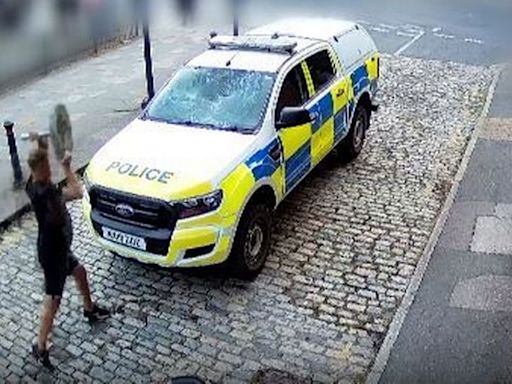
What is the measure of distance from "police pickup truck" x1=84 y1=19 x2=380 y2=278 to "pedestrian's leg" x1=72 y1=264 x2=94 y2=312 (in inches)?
17.4

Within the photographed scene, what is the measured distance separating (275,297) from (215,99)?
2002mm

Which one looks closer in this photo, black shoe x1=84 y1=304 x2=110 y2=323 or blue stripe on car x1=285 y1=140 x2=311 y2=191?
black shoe x1=84 y1=304 x2=110 y2=323

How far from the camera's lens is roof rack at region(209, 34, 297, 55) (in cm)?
691

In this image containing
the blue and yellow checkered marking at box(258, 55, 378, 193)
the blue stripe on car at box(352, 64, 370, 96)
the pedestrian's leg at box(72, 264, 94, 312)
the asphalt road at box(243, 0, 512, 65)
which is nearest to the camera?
the asphalt road at box(243, 0, 512, 65)

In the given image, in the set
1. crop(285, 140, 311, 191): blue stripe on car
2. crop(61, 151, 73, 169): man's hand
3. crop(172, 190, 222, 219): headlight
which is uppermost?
crop(61, 151, 73, 169): man's hand

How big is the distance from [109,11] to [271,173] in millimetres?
3194

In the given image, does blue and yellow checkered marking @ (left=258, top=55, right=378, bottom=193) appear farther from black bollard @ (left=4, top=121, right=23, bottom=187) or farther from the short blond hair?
black bollard @ (left=4, top=121, right=23, bottom=187)

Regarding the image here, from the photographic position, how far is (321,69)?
7.38 m

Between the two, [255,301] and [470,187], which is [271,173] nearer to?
[255,301]

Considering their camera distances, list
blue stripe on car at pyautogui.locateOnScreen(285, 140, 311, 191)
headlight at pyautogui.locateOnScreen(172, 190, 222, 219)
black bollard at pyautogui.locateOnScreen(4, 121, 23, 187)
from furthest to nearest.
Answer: black bollard at pyautogui.locateOnScreen(4, 121, 23, 187) → blue stripe on car at pyautogui.locateOnScreen(285, 140, 311, 191) → headlight at pyautogui.locateOnScreen(172, 190, 222, 219)

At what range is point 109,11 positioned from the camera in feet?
10.2

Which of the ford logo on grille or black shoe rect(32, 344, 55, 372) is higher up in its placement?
the ford logo on grille

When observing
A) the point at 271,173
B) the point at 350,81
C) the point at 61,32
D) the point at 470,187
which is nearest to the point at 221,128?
the point at 271,173

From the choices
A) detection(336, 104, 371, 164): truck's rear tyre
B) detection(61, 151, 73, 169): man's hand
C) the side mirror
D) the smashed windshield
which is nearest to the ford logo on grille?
detection(61, 151, 73, 169): man's hand
